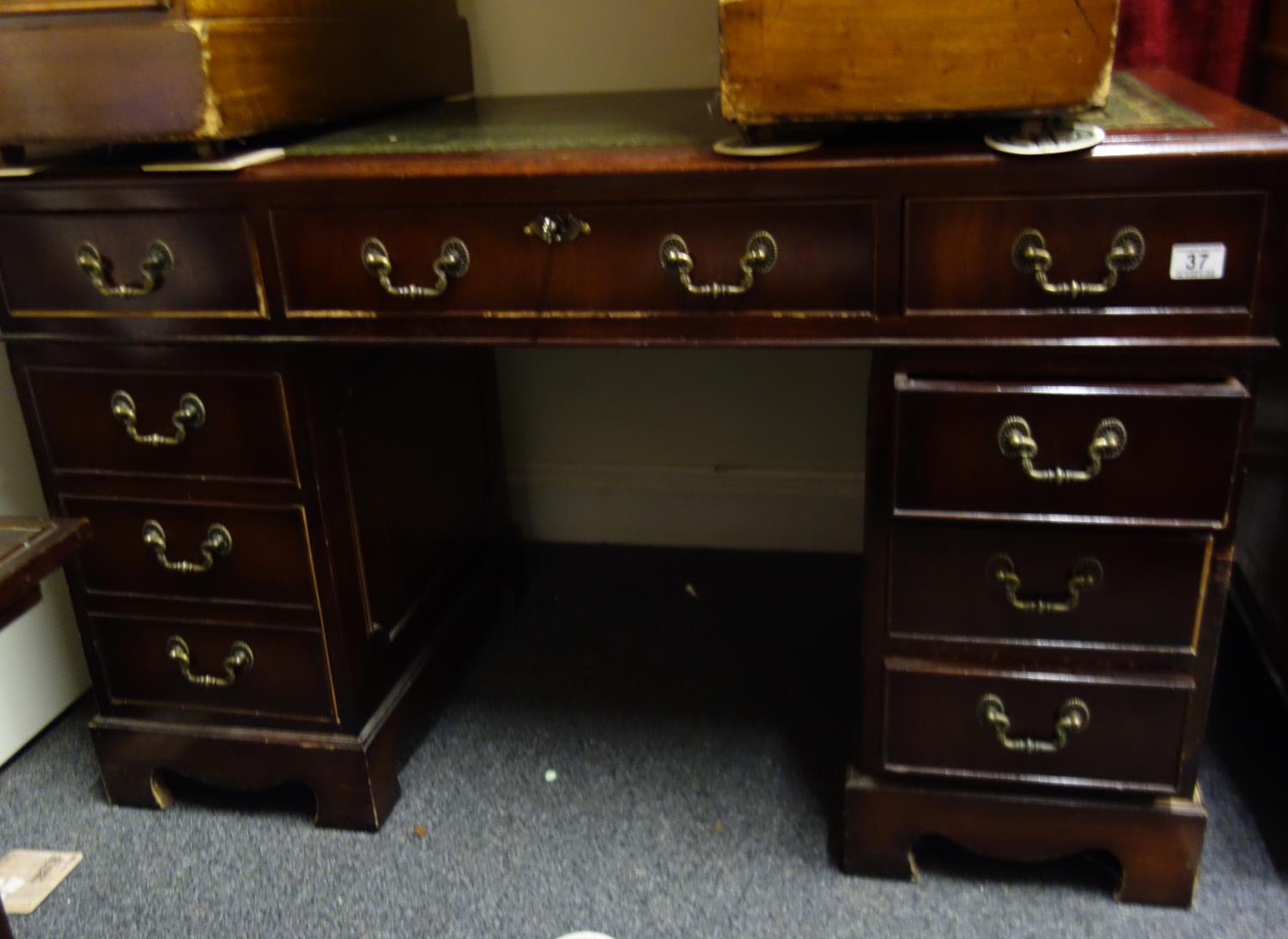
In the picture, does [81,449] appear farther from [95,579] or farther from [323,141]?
[323,141]

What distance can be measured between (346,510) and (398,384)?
20 cm

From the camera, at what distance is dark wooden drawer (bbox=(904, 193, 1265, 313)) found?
88 centimetres

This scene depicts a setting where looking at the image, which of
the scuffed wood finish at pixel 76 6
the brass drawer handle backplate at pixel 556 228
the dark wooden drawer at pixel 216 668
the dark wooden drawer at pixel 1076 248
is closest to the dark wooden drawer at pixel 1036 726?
the dark wooden drawer at pixel 1076 248

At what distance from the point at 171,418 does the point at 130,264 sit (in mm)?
161

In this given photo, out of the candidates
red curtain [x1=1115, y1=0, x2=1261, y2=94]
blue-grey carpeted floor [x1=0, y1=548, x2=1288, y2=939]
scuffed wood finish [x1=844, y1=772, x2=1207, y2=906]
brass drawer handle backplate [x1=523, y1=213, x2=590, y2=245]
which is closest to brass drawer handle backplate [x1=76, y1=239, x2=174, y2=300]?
brass drawer handle backplate [x1=523, y1=213, x2=590, y2=245]

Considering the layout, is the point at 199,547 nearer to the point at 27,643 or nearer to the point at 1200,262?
the point at 27,643

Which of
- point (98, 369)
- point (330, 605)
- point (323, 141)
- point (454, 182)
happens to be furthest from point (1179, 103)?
point (98, 369)

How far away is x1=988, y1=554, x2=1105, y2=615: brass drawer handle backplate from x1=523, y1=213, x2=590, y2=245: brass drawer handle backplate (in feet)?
1.58

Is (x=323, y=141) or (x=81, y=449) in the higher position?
(x=323, y=141)

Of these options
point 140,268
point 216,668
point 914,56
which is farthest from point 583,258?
point 216,668

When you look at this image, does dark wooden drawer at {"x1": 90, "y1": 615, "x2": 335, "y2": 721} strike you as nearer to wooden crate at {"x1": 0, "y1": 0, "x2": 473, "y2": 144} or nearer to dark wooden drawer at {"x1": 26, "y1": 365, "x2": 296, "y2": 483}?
dark wooden drawer at {"x1": 26, "y1": 365, "x2": 296, "y2": 483}

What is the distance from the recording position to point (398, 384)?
1.34 meters

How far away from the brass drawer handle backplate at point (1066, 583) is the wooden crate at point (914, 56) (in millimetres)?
399

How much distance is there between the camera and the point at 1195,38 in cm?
135
